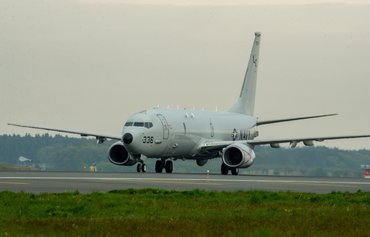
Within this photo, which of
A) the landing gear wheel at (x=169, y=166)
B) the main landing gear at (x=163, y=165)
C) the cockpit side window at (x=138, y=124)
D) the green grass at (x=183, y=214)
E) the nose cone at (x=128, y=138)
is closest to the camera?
the green grass at (x=183, y=214)

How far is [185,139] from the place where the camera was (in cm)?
7294

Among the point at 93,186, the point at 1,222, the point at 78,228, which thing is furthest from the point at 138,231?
the point at 93,186

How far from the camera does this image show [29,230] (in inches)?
869

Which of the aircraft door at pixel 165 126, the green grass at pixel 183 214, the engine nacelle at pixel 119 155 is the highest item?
the aircraft door at pixel 165 126

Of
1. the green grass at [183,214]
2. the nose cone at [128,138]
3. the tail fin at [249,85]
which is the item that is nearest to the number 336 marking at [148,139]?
the nose cone at [128,138]

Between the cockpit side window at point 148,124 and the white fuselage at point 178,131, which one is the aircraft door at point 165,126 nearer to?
the white fuselage at point 178,131

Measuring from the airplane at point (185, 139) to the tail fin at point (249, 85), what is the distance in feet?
9.46

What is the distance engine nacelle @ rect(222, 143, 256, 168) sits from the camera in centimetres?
6900

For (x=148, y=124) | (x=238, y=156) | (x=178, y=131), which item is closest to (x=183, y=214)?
(x=148, y=124)

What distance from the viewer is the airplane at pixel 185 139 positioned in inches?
2707

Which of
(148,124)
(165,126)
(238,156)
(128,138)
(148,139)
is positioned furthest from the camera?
(165,126)

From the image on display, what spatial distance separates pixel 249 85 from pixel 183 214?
198 feet

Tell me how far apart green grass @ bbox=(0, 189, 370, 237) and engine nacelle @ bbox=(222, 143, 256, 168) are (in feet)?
111

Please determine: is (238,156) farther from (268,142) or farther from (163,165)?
(163,165)
